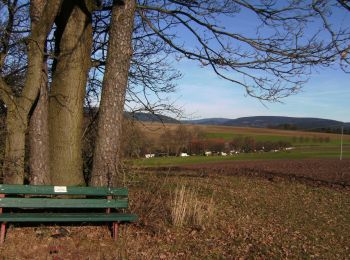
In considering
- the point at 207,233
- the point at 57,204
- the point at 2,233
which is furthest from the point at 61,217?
the point at 207,233

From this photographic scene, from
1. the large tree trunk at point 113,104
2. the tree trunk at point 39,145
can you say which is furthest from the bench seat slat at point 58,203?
the tree trunk at point 39,145

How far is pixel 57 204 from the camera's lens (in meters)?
7.13

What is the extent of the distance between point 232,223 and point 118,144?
234 cm

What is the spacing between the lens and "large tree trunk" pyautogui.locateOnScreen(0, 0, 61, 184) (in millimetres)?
7684

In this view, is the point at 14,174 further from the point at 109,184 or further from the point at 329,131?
the point at 329,131

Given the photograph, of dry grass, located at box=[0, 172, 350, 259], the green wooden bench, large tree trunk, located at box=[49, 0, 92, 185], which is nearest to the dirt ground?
dry grass, located at box=[0, 172, 350, 259]

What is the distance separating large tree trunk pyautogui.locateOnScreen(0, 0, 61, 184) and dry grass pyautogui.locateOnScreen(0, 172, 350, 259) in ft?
3.30

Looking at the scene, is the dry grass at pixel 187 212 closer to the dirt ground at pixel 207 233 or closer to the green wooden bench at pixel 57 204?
the dirt ground at pixel 207 233

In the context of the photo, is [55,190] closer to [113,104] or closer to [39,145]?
[39,145]

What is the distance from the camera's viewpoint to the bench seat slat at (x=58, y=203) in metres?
6.85

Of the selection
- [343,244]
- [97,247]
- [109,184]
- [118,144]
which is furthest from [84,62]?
[343,244]

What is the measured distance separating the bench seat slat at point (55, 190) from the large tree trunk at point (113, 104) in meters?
0.78

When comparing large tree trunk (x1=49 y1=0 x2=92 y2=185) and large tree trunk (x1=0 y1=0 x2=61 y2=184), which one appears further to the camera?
large tree trunk (x1=49 y1=0 x2=92 y2=185)

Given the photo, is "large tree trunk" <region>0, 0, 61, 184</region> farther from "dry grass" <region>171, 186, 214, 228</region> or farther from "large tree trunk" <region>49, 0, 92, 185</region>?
"dry grass" <region>171, 186, 214, 228</region>
